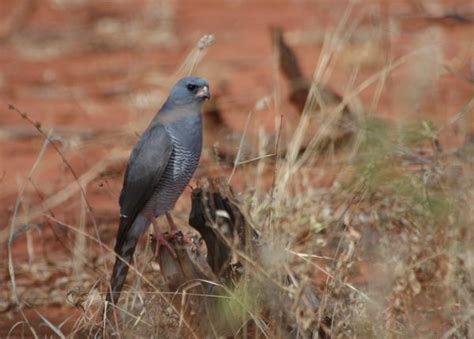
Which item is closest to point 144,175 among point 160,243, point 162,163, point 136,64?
point 162,163

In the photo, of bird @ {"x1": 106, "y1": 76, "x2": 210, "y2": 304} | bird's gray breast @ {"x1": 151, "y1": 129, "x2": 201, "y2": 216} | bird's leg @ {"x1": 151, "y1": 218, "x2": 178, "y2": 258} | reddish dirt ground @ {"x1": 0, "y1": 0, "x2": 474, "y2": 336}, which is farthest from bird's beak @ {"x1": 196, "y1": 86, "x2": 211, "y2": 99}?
reddish dirt ground @ {"x1": 0, "y1": 0, "x2": 474, "y2": 336}

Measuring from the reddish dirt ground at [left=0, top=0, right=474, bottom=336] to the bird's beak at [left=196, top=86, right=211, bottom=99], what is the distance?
4.58ft

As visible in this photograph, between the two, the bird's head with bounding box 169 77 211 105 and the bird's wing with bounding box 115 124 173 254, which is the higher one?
the bird's head with bounding box 169 77 211 105

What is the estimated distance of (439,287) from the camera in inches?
193

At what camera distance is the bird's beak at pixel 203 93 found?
17.3ft

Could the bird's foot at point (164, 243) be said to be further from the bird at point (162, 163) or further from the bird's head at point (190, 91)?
the bird's head at point (190, 91)

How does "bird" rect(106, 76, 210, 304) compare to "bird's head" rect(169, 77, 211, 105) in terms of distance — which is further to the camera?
"bird's head" rect(169, 77, 211, 105)

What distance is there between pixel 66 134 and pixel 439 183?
4.06 meters

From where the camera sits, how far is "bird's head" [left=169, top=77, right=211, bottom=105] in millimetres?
5297

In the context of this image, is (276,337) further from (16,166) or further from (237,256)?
(16,166)

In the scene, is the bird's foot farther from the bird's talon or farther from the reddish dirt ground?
the reddish dirt ground

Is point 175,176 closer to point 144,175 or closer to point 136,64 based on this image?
point 144,175

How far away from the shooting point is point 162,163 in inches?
205

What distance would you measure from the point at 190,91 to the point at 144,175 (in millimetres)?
441
